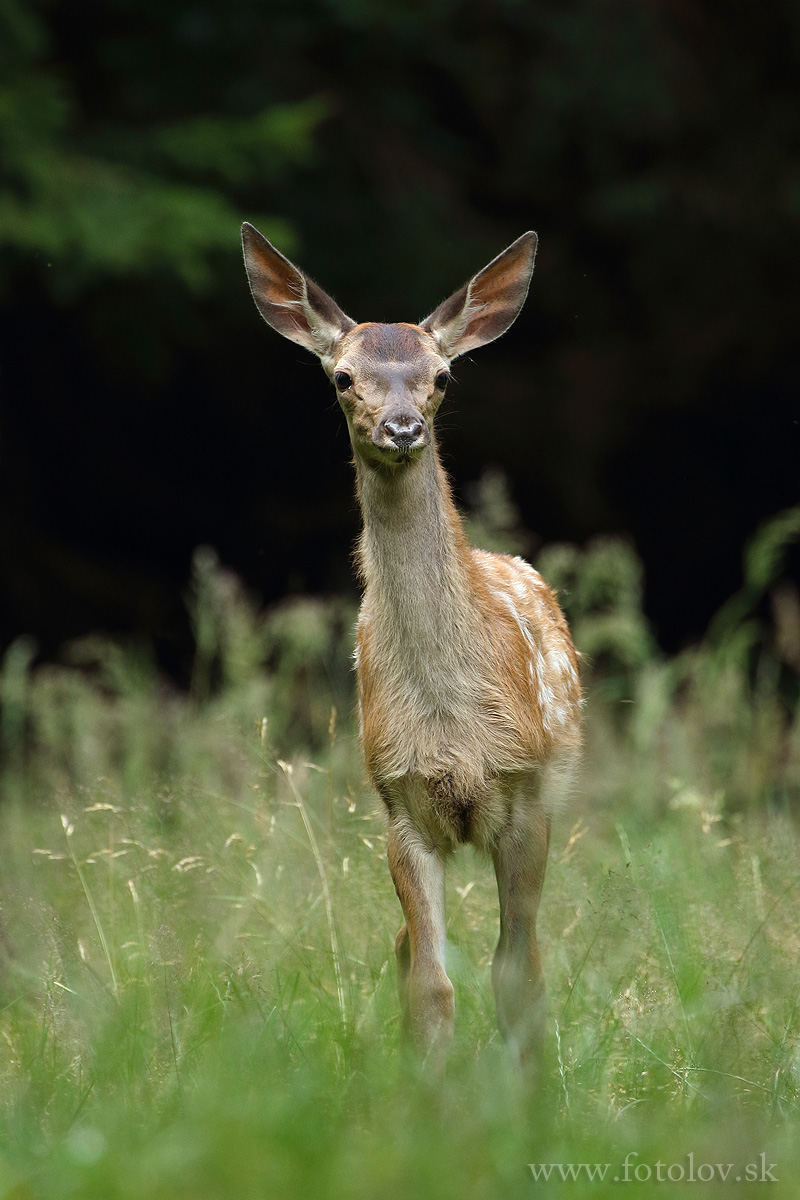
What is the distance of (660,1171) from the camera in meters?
2.89

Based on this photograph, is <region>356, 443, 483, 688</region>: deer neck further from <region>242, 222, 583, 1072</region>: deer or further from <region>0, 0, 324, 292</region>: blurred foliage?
<region>0, 0, 324, 292</region>: blurred foliage

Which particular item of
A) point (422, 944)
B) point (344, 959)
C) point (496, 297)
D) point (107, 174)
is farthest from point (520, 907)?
point (107, 174)

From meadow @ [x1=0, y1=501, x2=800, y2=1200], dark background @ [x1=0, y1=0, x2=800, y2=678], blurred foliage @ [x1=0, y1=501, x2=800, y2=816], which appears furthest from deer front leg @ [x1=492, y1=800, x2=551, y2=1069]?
dark background @ [x1=0, y1=0, x2=800, y2=678]

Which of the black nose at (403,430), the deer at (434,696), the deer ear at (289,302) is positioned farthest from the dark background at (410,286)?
the black nose at (403,430)

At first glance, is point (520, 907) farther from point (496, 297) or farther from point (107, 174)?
point (107, 174)

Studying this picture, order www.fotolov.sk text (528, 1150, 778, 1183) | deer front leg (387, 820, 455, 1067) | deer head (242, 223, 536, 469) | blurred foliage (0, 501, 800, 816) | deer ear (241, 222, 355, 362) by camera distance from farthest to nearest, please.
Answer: blurred foliage (0, 501, 800, 816) → deer ear (241, 222, 355, 362) → deer head (242, 223, 536, 469) → deer front leg (387, 820, 455, 1067) → www.fotolov.sk text (528, 1150, 778, 1183)

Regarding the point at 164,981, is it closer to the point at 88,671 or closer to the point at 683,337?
the point at 88,671

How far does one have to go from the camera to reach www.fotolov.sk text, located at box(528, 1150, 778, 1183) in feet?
9.27

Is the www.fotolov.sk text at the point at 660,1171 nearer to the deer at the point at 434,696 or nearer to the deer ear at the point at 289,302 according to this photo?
the deer at the point at 434,696

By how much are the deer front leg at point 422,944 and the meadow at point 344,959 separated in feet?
0.27

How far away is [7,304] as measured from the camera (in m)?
9.10

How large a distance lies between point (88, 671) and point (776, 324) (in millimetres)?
4799

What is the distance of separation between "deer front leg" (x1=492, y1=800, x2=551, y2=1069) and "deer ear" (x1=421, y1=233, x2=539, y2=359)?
1507 mm

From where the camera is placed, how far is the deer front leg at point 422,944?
3.89m
